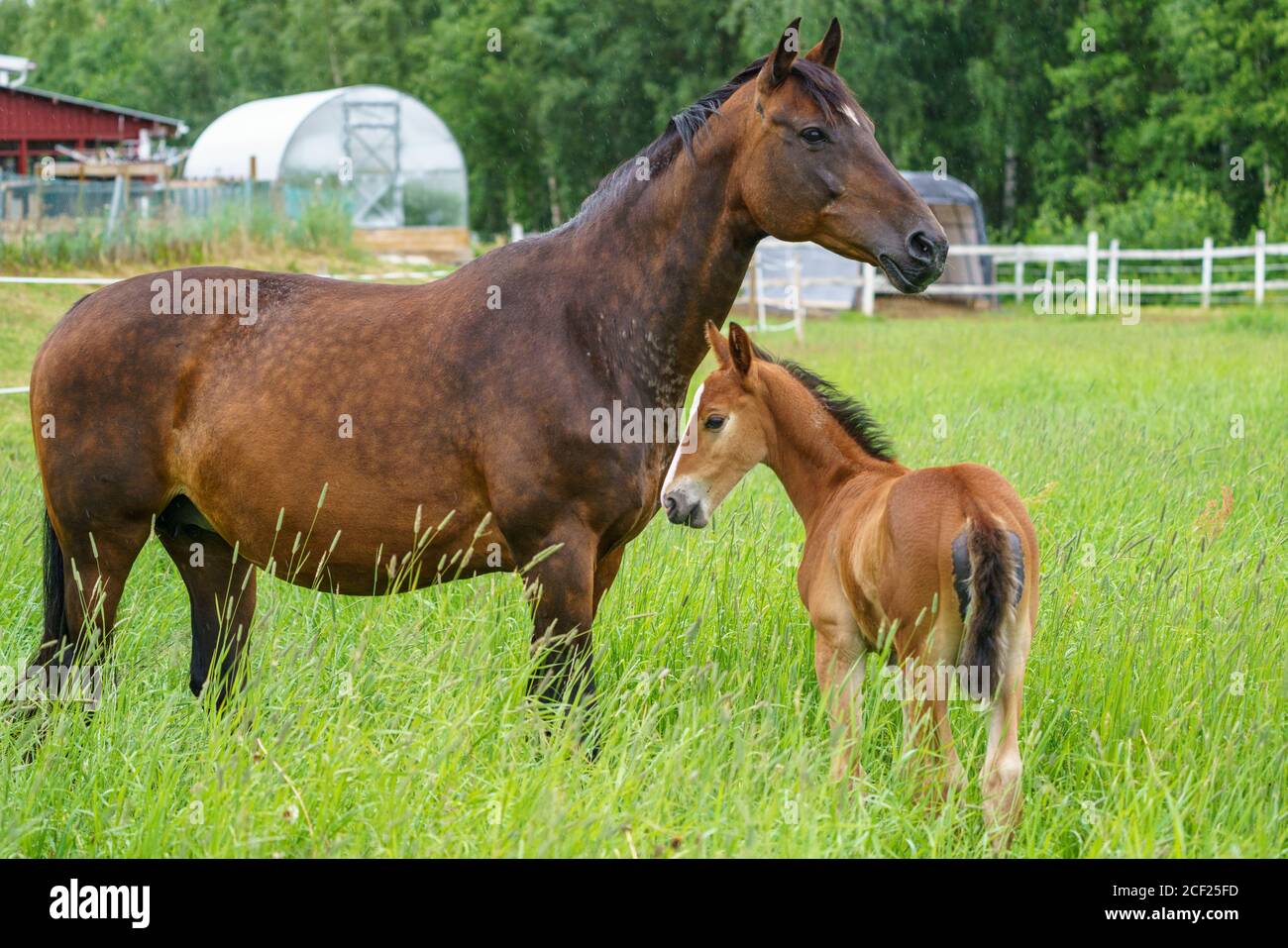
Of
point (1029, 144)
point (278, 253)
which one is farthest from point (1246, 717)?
point (1029, 144)

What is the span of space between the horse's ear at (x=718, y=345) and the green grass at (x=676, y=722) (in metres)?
0.83

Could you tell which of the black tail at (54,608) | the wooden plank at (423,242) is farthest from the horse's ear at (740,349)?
the wooden plank at (423,242)

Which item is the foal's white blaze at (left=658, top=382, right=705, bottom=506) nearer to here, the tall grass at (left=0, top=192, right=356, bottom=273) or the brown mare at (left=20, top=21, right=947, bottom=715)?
the brown mare at (left=20, top=21, right=947, bottom=715)

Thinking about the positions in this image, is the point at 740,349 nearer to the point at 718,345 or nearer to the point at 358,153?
the point at 718,345

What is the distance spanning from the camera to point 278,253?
71.8 ft

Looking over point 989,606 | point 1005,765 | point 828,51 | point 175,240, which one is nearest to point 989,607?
point 989,606

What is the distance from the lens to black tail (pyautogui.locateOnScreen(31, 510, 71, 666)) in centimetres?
426

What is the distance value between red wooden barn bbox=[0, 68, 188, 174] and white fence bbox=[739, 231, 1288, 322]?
20.5 m

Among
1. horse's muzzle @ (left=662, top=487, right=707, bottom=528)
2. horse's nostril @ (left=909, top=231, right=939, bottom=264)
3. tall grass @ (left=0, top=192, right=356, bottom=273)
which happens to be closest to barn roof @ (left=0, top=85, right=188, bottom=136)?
tall grass @ (left=0, top=192, right=356, bottom=273)

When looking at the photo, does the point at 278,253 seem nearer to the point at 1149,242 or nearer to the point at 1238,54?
the point at 1149,242

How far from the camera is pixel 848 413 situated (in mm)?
4484

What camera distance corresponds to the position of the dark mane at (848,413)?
4449mm

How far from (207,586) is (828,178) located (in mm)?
2471

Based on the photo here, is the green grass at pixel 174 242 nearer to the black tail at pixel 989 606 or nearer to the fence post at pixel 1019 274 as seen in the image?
the black tail at pixel 989 606
